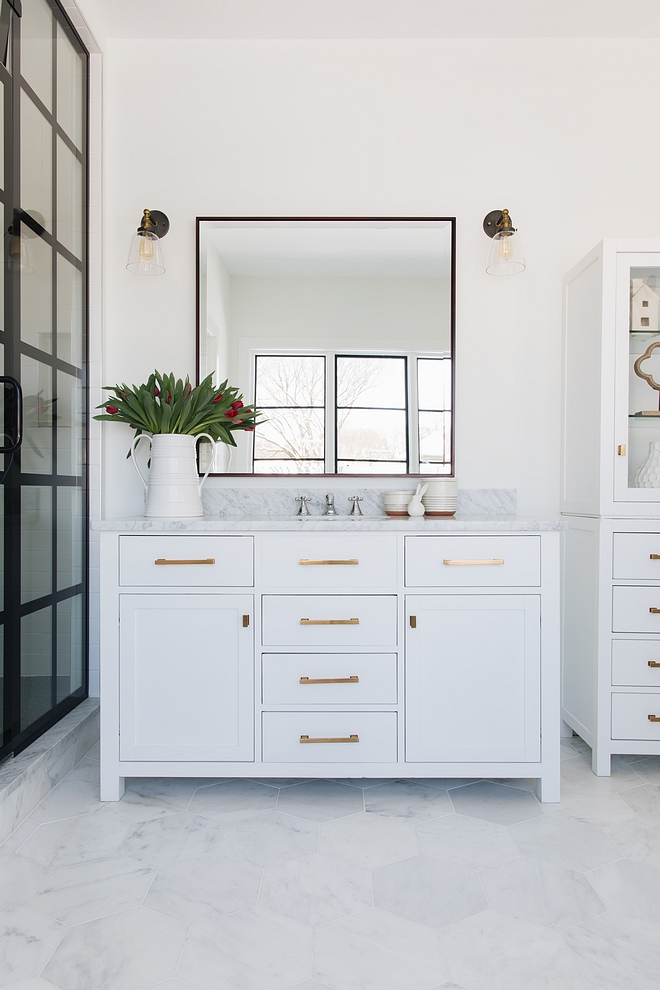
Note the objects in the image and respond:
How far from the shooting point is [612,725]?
81.5 inches

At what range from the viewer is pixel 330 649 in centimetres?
188

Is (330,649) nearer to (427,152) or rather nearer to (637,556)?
(637,556)

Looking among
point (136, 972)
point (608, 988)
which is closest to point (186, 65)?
point (136, 972)

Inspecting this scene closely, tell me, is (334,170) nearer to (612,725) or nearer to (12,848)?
(612,725)

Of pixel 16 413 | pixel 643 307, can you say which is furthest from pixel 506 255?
pixel 16 413

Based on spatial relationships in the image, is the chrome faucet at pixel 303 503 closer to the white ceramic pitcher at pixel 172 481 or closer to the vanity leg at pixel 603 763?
the white ceramic pitcher at pixel 172 481

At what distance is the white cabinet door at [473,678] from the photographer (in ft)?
6.11

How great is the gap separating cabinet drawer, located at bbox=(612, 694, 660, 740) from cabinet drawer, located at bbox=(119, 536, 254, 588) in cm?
132

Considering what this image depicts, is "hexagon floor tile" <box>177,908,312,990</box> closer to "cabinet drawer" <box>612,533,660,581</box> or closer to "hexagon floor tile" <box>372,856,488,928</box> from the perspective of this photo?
"hexagon floor tile" <box>372,856,488,928</box>

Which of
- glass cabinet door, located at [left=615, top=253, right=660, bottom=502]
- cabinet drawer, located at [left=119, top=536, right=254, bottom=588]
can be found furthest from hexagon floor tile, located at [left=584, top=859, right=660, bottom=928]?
cabinet drawer, located at [left=119, top=536, right=254, bottom=588]

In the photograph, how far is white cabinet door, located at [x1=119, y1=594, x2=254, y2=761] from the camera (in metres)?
1.86

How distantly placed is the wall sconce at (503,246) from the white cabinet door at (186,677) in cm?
158

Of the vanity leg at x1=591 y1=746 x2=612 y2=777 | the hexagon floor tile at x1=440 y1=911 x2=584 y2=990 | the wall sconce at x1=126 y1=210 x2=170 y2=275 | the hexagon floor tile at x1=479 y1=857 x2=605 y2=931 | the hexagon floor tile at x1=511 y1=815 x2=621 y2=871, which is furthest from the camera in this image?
the wall sconce at x1=126 y1=210 x2=170 y2=275

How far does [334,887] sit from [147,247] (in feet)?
7.17
